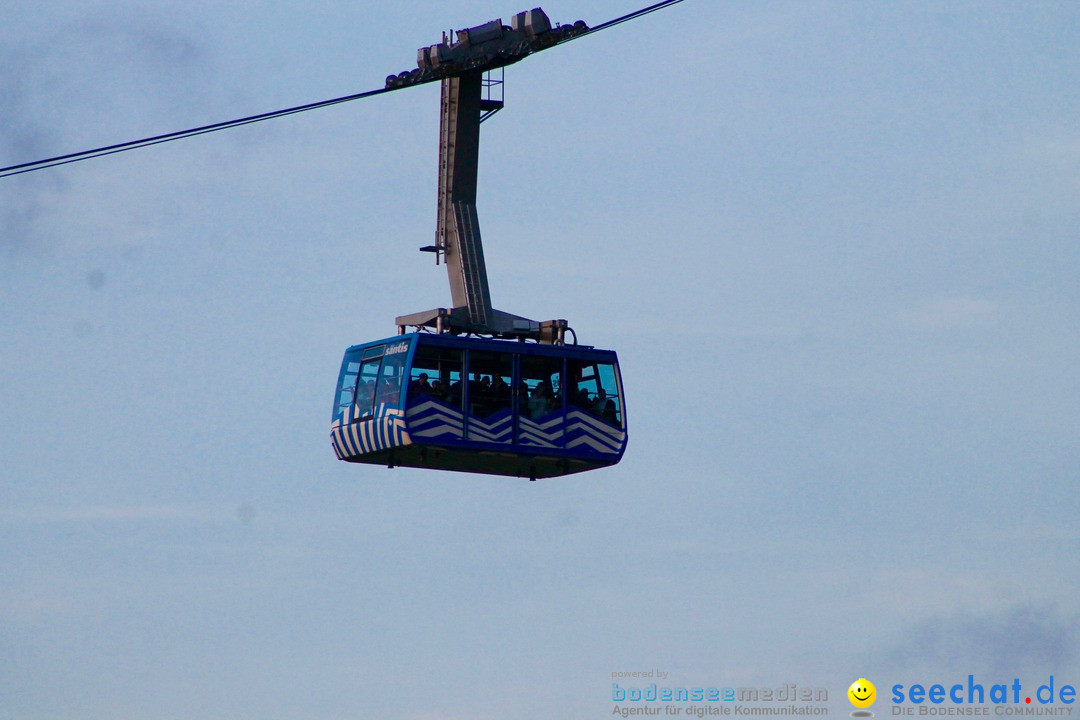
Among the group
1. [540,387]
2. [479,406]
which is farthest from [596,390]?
[479,406]

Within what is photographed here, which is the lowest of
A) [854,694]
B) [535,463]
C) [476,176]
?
[854,694]

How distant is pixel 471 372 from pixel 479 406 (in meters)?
0.69

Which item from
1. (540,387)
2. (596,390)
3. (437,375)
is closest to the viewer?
(437,375)

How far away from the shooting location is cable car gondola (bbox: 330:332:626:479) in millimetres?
45750

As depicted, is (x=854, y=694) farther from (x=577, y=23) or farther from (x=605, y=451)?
(x=577, y=23)

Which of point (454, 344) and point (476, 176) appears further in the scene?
point (476, 176)

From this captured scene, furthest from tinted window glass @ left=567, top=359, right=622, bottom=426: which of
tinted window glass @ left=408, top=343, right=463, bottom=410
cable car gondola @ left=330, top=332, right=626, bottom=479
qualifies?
tinted window glass @ left=408, top=343, right=463, bottom=410

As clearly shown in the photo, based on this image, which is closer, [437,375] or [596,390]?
[437,375]

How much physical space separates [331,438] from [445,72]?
309 inches

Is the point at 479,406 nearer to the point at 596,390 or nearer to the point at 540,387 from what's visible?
the point at 540,387

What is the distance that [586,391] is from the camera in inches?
1874

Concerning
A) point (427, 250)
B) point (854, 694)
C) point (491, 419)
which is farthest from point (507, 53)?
point (854, 694)

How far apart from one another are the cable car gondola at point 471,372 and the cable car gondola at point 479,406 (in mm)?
20

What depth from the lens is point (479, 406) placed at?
46.2 m
